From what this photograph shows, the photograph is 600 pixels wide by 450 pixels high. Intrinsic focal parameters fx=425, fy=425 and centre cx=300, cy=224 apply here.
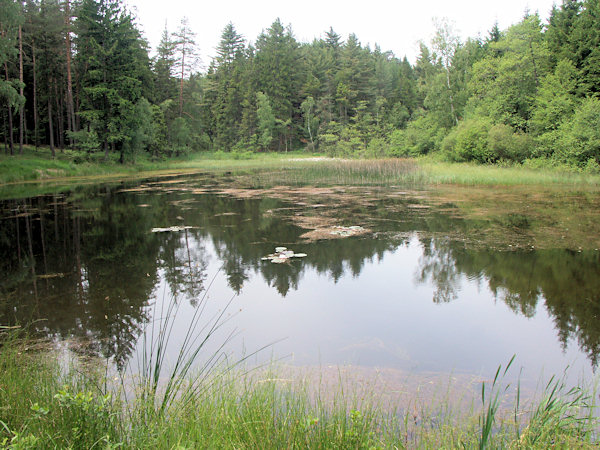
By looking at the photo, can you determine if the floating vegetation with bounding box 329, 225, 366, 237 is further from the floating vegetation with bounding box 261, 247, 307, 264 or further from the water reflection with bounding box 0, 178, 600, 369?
the floating vegetation with bounding box 261, 247, 307, 264

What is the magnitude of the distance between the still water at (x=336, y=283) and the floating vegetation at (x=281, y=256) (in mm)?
174

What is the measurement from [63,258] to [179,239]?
225 cm

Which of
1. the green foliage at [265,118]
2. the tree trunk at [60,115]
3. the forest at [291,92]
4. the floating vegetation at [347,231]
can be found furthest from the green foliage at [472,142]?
the tree trunk at [60,115]

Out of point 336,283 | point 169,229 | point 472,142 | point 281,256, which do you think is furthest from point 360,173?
point 336,283

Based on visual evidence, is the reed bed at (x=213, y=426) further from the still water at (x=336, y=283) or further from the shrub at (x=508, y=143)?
the shrub at (x=508, y=143)

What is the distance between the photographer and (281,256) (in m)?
7.56

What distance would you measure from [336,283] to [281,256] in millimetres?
1426

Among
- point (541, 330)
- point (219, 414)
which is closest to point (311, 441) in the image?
point (219, 414)

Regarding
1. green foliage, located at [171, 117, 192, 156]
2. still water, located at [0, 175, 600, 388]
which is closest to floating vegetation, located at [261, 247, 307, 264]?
still water, located at [0, 175, 600, 388]

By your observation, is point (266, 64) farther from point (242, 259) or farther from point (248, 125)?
point (242, 259)

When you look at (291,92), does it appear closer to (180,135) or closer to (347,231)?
(180,135)

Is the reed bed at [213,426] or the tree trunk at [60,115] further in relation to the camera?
the tree trunk at [60,115]

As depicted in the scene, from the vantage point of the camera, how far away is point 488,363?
401 cm

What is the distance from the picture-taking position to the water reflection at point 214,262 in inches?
198
